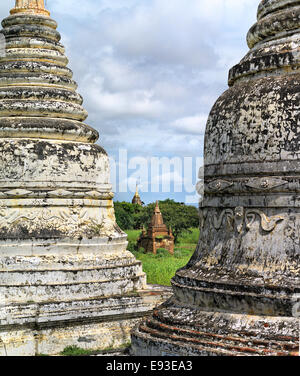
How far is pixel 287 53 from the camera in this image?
5.07 metres

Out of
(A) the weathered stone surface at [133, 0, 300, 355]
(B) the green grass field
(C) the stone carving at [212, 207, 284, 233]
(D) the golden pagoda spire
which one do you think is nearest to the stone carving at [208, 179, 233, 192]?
(A) the weathered stone surface at [133, 0, 300, 355]

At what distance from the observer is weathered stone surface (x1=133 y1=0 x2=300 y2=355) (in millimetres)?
4531

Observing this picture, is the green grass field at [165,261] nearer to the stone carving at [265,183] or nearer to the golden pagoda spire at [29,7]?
the golden pagoda spire at [29,7]

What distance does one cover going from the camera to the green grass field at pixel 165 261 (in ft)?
61.4

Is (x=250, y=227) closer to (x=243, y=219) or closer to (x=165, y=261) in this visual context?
(x=243, y=219)

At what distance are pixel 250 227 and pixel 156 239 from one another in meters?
27.1

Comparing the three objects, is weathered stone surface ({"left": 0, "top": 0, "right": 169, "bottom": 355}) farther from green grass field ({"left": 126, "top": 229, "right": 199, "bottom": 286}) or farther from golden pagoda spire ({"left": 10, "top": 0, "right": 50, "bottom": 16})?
green grass field ({"left": 126, "top": 229, "right": 199, "bottom": 286})

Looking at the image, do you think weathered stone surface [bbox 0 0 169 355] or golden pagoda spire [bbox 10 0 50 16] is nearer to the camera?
weathered stone surface [bbox 0 0 169 355]

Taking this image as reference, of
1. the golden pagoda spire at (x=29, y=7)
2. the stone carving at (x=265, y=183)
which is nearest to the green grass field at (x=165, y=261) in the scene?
the golden pagoda spire at (x=29, y=7)

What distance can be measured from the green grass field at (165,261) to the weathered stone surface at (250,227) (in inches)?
411

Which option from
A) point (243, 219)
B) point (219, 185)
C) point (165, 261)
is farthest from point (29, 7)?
point (165, 261)

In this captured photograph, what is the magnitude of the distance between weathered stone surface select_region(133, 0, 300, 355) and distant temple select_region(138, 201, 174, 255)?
86.5ft

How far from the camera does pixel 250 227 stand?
4.92 m
